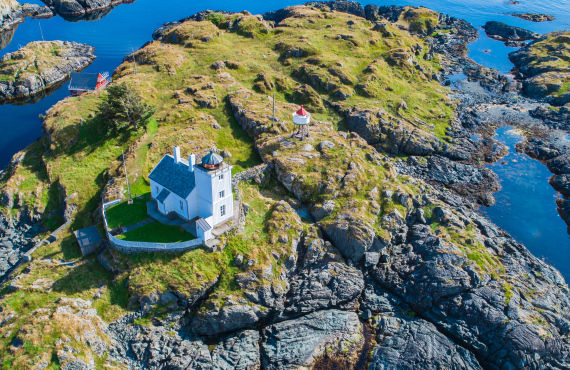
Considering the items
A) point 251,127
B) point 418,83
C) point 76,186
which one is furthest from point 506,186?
point 76,186

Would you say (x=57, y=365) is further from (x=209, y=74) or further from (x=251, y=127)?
(x=209, y=74)

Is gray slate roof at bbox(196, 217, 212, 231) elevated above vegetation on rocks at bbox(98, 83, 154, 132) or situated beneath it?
situated beneath

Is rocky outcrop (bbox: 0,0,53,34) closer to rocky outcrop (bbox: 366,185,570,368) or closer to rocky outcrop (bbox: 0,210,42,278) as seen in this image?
rocky outcrop (bbox: 0,210,42,278)

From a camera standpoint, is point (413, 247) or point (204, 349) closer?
point (204, 349)

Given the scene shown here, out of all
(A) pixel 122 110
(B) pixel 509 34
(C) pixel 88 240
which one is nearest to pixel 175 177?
(C) pixel 88 240

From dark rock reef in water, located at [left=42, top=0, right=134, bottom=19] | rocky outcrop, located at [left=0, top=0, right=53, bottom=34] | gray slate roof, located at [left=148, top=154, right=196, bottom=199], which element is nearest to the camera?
gray slate roof, located at [left=148, top=154, right=196, bottom=199]

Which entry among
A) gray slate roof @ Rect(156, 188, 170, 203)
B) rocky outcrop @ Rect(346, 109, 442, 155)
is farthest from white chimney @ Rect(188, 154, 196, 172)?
rocky outcrop @ Rect(346, 109, 442, 155)

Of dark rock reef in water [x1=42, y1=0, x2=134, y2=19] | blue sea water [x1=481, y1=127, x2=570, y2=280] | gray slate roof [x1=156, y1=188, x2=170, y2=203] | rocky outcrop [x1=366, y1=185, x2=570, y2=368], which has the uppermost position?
dark rock reef in water [x1=42, y1=0, x2=134, y2=19]
